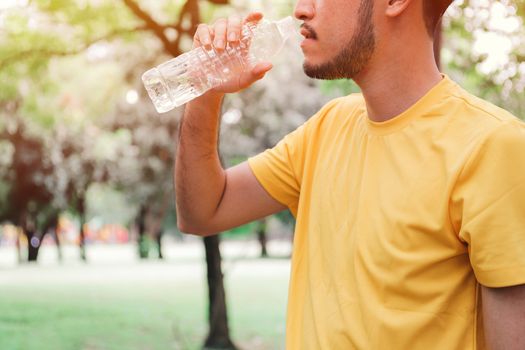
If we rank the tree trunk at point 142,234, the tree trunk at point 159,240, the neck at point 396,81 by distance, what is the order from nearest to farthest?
the neck at point 396,81 < the tree trunk at point 142,234 < the tree trunk at point 159,240

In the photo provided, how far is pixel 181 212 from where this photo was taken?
74.0 inches

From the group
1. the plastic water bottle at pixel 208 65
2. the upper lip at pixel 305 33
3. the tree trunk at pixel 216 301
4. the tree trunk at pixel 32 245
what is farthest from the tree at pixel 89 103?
the upper lip at pixel 305 33

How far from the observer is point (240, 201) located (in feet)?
6.09

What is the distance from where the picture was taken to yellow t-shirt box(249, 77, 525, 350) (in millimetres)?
1261

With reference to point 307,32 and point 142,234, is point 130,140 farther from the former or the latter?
point 307,32

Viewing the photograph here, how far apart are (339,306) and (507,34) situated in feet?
21.6

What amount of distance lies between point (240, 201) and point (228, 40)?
417 millimetres

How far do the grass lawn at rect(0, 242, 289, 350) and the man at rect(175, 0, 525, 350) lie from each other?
10.3 m

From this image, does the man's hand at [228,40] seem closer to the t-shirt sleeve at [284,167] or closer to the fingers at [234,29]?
the fingers at [234,29]

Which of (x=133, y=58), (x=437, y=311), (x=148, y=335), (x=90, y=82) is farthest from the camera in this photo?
(x=90, y=82)

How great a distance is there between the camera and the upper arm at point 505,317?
1259 mm

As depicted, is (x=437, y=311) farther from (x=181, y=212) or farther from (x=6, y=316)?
(x=6, y=316)

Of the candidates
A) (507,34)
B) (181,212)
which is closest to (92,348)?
(507,34)

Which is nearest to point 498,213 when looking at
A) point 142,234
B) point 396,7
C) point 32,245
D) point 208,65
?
point 396,7
